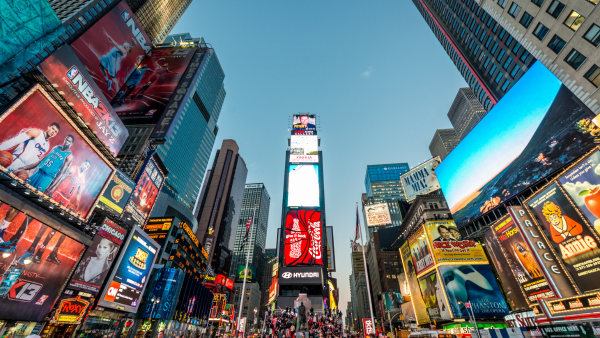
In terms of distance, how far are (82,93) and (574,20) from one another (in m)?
47.4

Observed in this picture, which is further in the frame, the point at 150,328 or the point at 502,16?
the point at 150,328

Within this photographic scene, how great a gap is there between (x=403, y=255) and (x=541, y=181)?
112ft

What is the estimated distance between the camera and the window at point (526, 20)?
2961 centimetres

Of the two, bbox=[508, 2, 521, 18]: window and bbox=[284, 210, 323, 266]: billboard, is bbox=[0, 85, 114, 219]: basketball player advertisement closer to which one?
bbox=[284, 210, 323, 266]: billboard

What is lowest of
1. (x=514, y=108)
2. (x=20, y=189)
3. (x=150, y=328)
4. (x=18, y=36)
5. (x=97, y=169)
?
(x=150, y=328)

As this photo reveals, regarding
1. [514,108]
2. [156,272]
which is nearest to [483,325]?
[514,108]

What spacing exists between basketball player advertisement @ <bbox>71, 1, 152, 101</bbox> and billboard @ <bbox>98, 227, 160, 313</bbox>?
18.5 meters

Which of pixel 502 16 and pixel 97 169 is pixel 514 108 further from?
pixel 97 169

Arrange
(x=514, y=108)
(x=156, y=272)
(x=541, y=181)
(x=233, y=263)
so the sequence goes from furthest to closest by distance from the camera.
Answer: (x=233, y=263) < (x=156, y=272) < (x=514, y=108) < (x=541, y=181)

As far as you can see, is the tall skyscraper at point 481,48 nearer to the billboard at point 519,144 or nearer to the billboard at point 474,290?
the billboard at point 519,144

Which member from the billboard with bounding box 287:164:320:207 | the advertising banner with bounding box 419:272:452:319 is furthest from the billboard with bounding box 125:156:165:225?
the advertising banner with bounding box 419:272:452:319

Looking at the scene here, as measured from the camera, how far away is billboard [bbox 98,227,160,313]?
1102 inches

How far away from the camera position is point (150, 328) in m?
43.4

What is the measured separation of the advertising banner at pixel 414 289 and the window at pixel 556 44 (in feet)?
122
